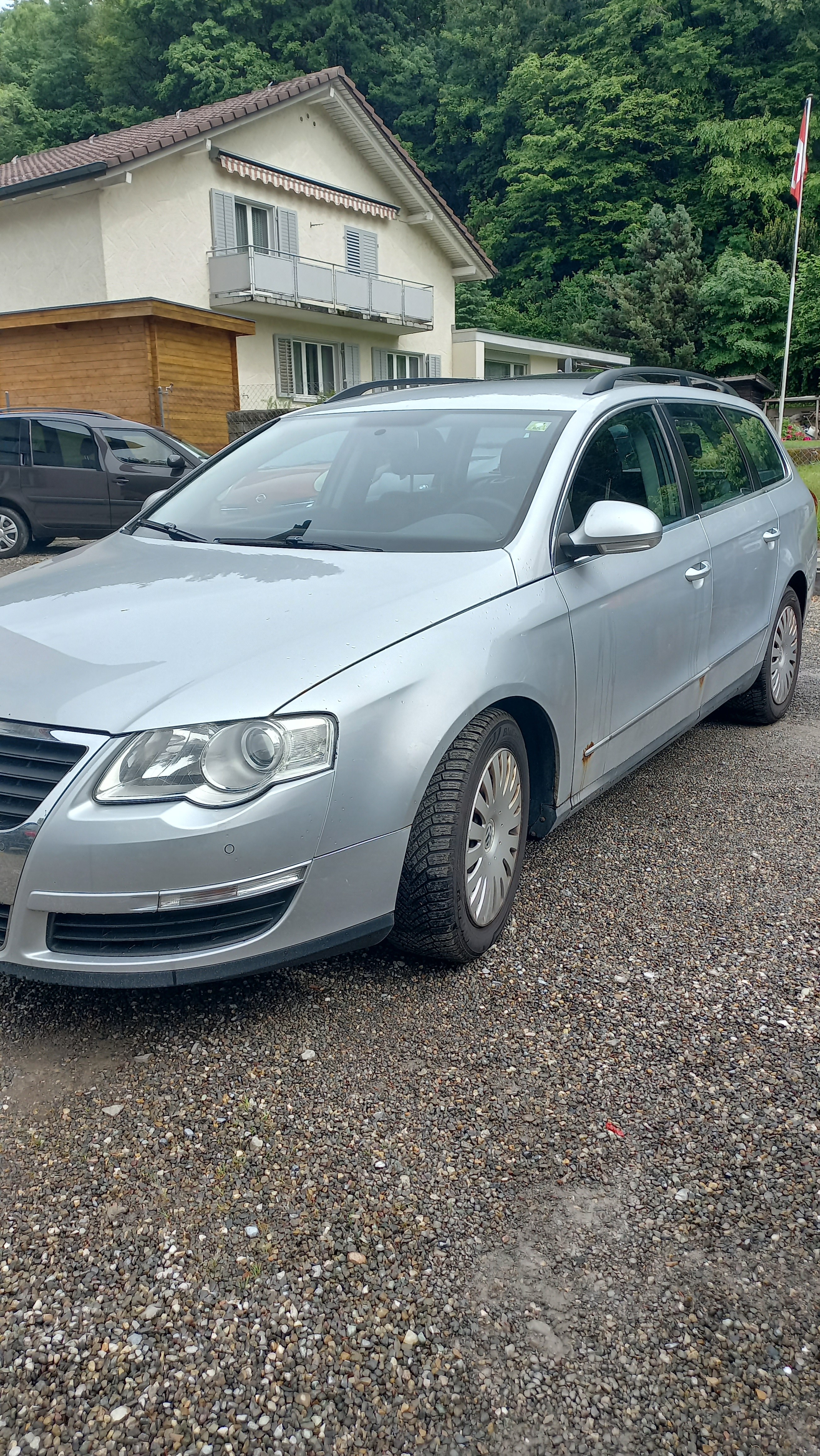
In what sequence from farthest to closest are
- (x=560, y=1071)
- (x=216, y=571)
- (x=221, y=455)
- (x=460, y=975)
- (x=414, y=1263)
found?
(x=221, y=455)
(x=216, y=571)
(x=460, y=975)
(x=560, y=1071)
(x=414, y=1263)

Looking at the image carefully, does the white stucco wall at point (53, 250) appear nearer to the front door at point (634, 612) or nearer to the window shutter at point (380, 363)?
the window shutter at point (380, 363)

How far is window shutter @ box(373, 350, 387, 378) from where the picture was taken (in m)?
30.1

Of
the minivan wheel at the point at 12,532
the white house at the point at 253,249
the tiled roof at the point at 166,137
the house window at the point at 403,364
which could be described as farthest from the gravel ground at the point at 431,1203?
the house window at the point at 403,364

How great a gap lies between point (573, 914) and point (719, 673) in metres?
1.73

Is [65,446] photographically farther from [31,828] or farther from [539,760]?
[31,828]

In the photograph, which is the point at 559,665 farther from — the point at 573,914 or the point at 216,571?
the point at 216,571

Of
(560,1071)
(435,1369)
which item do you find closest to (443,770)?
(560,1071)

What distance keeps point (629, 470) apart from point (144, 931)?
2547mm

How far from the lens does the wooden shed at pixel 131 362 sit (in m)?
17.8

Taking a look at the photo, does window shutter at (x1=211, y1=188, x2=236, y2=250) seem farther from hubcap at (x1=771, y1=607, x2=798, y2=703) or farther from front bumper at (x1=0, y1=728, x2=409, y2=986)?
front bumper at (x1=0, y1=728, x2=409, y2=986)

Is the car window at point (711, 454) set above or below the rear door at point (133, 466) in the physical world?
above

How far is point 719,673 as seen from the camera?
15.9ft

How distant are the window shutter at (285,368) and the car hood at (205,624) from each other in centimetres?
2437

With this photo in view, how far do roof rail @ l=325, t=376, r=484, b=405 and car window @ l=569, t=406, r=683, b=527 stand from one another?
0.73 m
